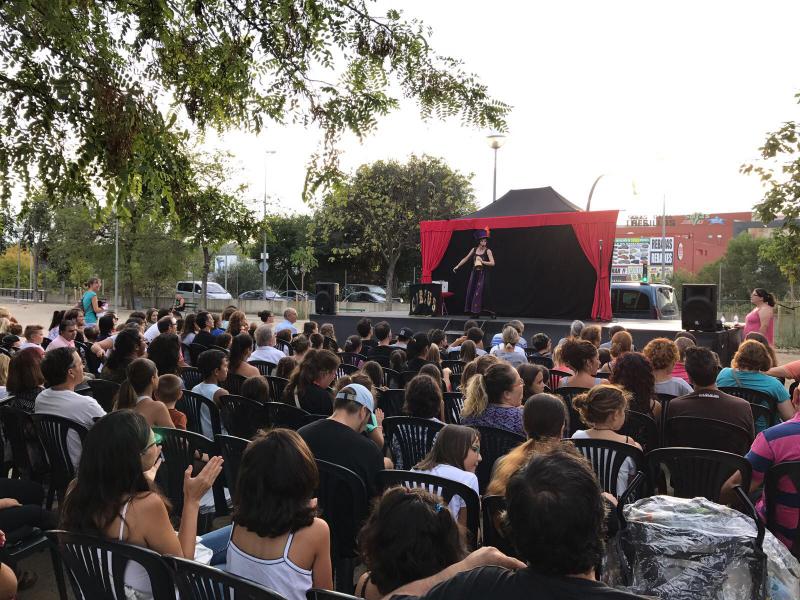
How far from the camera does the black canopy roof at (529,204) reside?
14.5 m

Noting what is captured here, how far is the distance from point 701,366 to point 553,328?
27.8 ft

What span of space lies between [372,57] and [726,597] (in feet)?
14.5

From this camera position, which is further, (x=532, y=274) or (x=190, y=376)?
(x=532, y=274)

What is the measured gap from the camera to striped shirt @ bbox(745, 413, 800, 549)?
8.68 feet

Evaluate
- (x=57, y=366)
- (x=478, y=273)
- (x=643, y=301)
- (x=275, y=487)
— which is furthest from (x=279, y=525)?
(x=643, y=301)

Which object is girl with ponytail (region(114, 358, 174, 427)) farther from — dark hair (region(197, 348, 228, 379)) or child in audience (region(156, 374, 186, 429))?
dark hair (region(197, 348, 228, 379))

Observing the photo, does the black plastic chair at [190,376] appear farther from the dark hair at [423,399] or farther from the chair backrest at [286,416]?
the dark hair at [423,399]

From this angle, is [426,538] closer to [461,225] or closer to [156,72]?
[156,72]

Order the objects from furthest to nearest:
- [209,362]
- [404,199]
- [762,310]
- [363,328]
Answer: [404,199], [762,310], [363,328], [209,362]

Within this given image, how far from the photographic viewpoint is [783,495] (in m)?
2.64

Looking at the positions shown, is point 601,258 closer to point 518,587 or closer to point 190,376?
point 190,376

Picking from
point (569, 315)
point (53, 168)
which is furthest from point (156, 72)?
point (569, 315)

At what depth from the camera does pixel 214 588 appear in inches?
65.2

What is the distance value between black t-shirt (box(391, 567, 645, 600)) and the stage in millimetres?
9437
